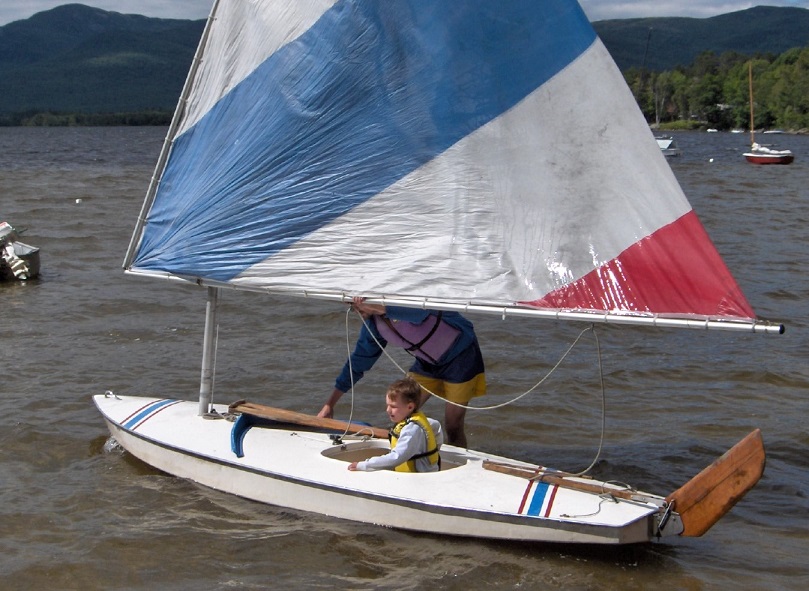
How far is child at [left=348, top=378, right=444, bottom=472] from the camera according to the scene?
5.83 meters

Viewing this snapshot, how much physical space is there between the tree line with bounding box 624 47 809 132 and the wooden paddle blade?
390 feet

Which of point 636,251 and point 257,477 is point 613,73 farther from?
point 257,477

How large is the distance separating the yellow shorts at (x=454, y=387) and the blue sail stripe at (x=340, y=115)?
1.30 m

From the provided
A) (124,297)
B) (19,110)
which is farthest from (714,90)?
(124,297)

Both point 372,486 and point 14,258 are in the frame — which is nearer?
point 372,486

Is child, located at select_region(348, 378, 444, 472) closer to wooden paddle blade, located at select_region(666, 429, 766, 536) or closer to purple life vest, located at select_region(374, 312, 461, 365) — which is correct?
purple life vest, located at select_region(374, 312, 461, 365)

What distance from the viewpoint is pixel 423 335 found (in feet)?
20.7

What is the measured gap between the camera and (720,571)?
223 inches

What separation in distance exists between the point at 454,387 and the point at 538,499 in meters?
1.16

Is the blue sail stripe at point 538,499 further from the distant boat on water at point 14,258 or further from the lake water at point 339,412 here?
the distant boat on water at point 14,258

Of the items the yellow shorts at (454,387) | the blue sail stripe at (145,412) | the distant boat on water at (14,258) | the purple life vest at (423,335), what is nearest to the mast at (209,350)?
the blue sail stripe at (145,412)

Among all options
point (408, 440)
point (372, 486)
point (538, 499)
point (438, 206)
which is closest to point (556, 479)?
point (538, 499)

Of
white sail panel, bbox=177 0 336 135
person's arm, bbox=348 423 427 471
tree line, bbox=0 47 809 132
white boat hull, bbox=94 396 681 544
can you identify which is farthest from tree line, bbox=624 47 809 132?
person's arm, bbox=348 423 427 471

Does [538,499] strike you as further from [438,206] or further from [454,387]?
[438,206]
